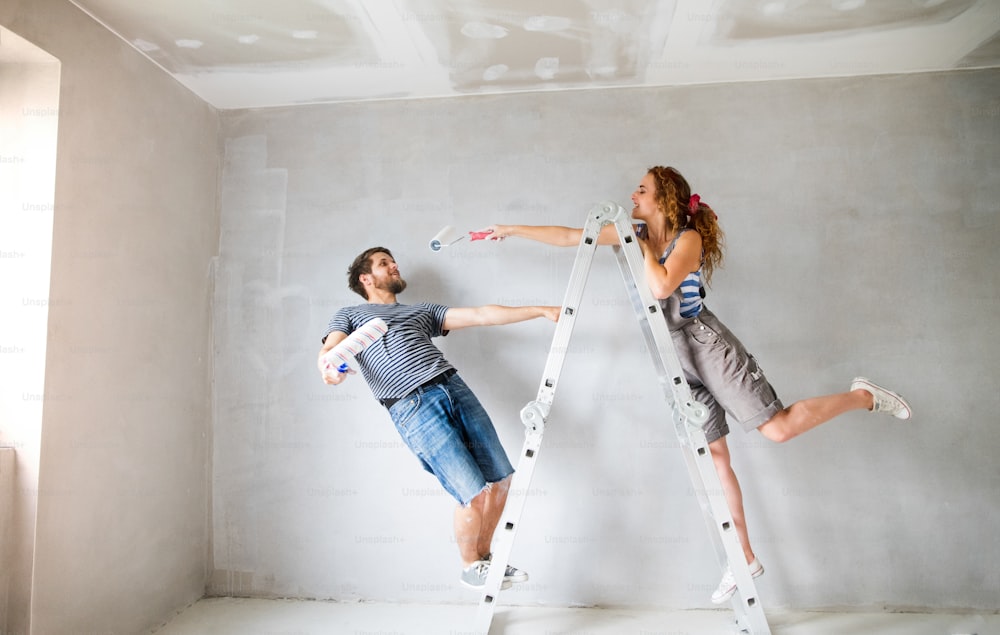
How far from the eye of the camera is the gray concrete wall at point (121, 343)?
231cm

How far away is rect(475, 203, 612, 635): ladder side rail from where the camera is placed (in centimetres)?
235

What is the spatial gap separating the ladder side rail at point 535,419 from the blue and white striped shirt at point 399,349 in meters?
0.50

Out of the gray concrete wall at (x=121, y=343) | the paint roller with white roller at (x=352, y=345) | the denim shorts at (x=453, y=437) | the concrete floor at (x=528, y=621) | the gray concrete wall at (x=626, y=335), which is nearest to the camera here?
the gray concrete wall at (x=121, y=343)

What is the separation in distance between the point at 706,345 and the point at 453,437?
103cm

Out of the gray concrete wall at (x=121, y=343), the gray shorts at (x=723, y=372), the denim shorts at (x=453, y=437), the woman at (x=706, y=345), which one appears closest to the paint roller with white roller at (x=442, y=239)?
the woman at (x=706, y=345)

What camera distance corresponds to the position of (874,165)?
9.79 ft

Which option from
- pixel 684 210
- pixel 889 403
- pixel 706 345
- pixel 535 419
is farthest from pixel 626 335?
pixel 889 403

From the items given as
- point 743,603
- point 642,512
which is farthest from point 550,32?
point 743,603

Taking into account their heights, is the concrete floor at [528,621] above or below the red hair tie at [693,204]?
below

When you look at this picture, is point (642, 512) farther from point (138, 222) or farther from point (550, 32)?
point (138, 222)

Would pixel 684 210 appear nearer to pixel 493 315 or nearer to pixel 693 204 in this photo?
pixel 693 204

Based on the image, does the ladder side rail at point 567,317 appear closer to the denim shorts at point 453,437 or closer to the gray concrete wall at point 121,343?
the denim shorts at point 453,437

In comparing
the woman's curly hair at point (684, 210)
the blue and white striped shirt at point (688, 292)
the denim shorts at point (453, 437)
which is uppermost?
the woman's curly hair at point (684, 210)

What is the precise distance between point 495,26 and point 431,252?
1.04 meters
